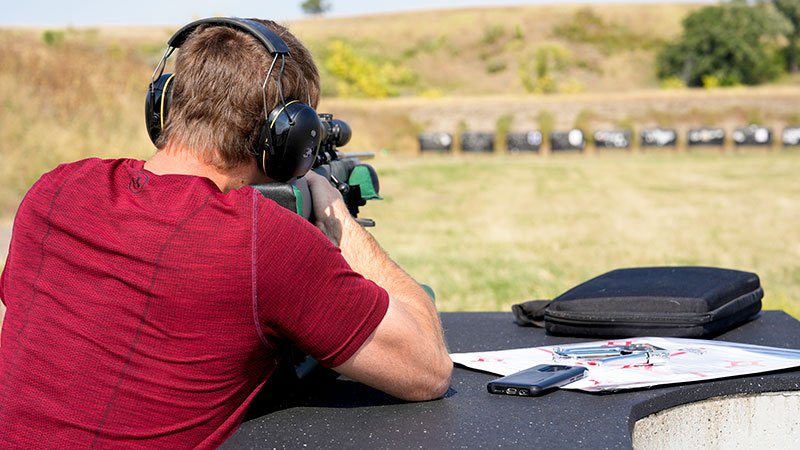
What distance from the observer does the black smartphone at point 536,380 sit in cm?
157

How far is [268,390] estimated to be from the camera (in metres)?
1.58

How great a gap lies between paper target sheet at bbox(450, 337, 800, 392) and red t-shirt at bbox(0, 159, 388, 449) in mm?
579

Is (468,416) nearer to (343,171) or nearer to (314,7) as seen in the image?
(343,171)

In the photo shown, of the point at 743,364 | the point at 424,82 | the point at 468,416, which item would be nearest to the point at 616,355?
the point at 743,364

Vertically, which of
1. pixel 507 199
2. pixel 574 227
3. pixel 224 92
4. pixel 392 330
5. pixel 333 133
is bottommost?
pixel 507 199

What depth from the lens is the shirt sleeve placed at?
4.02 feet

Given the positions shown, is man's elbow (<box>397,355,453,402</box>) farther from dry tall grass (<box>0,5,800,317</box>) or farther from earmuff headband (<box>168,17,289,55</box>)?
dry tall grass (<box>0,5,800,317</box>)

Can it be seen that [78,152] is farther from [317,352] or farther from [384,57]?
[384,57]

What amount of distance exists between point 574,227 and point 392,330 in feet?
26.2

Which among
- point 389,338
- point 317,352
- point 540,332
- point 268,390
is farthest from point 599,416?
point 540,332

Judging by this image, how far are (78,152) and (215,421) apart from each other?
9.50 metres

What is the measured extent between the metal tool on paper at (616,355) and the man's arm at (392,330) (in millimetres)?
392

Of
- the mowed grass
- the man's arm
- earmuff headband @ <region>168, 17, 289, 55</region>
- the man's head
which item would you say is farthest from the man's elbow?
the mowed grass

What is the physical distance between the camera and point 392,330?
133 cm
